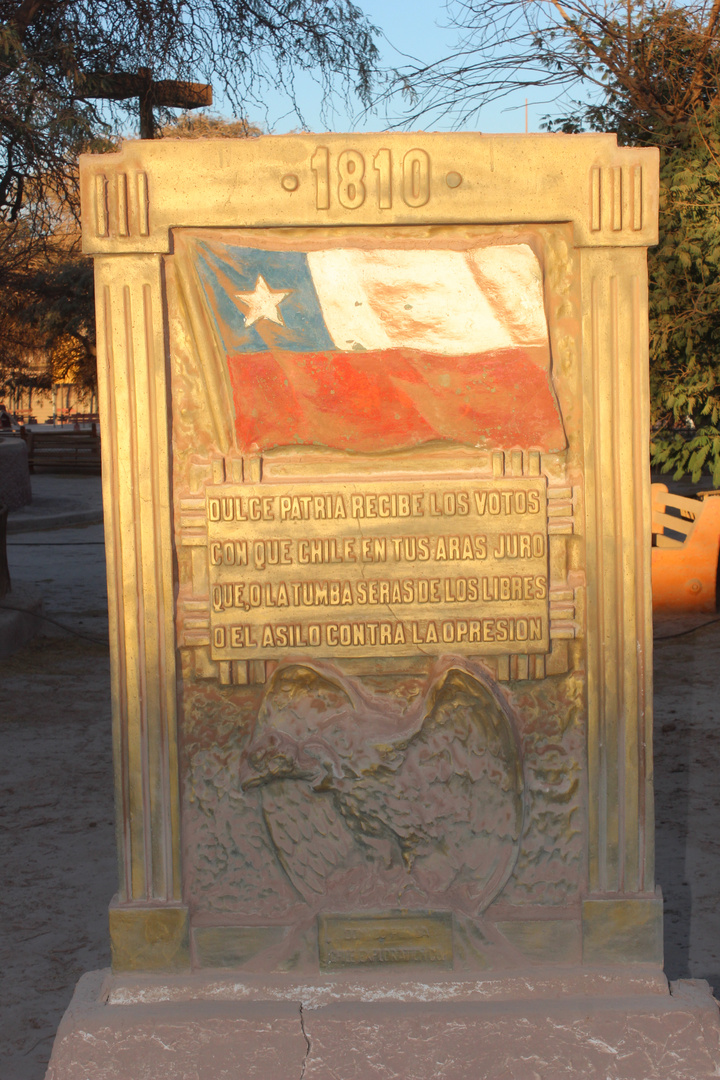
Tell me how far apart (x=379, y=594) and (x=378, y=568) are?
0.06 m

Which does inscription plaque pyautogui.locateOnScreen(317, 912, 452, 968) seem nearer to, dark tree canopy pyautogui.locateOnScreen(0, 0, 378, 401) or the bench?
dark tree canopy pyautogui.locateOnScreen(0, 0, 378, 401)

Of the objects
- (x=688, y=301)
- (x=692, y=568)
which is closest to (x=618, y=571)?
(x=692, y=568)

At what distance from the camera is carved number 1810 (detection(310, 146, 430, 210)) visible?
2.18 metres

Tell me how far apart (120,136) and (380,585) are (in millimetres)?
7286

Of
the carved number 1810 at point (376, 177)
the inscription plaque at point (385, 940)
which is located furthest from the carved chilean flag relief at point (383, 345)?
the inscription plaque at point (385, 940)

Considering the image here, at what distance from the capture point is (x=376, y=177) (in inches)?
86.0

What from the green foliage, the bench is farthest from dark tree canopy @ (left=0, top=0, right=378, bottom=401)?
the bench

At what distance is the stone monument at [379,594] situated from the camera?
2182 millimetres

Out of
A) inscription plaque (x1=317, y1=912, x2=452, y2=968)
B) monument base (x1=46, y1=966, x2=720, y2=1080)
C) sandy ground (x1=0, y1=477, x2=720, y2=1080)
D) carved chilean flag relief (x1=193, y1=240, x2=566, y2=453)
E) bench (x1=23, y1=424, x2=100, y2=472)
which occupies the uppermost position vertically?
carved chilean flag relief (x1=193, y1=240, x2=566, y2=453)

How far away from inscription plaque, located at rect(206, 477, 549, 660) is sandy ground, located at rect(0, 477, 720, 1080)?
1405 mm

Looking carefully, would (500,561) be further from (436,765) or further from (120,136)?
(120,136)

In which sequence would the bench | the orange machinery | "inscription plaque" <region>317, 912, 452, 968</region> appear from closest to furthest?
"inscription plaque" <region>317, 912, 452, 968</region>, the orange machinery, the bench

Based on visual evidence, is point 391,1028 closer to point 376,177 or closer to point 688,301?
point 376,177

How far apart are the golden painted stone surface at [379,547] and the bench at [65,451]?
20.8 m
